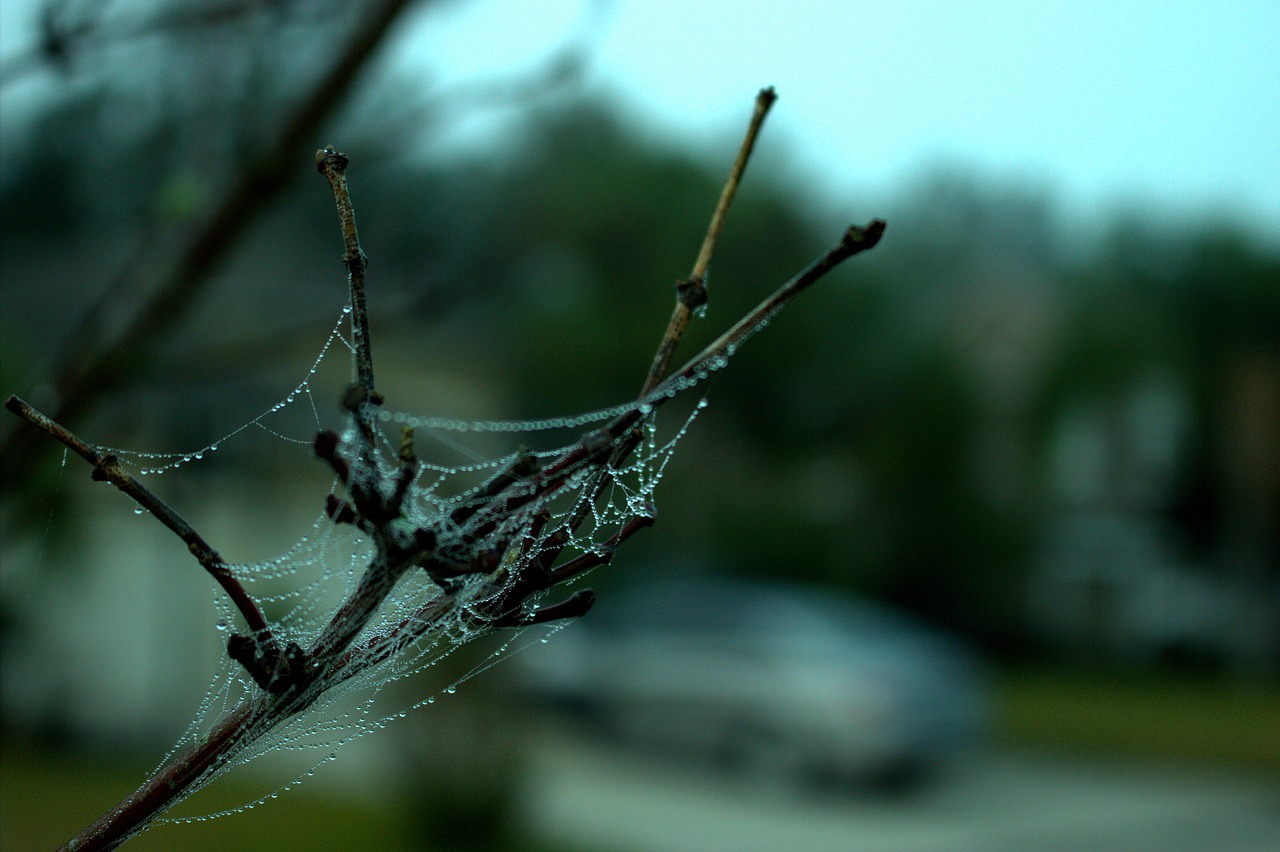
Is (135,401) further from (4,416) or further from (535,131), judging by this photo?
(535,131)

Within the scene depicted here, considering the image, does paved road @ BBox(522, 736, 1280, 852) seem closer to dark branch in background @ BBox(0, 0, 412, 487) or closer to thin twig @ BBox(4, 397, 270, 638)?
dark branch in background @ BBox(0, 0, 412, 487)

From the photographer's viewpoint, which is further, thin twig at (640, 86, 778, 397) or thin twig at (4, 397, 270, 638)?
thin twig at (640, 86, 778, 397)

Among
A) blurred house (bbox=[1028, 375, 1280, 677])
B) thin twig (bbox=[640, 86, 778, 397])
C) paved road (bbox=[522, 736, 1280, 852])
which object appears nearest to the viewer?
thin twig (bbox=[640, 86, 778, 397])

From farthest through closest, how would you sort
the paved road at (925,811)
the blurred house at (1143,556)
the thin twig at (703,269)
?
the blurred house at (1143,556)
the paved road at (925,811)
the thin twig at (703,269)

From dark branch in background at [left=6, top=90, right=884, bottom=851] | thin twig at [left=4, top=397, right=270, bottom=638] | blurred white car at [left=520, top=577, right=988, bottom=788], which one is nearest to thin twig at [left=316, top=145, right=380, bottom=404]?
dark branch in background at [left=6, top=90, right=884, bottom=851]

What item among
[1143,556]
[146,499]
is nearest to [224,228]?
[146,499]

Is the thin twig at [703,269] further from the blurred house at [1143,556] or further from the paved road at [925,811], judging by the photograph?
the blurred house at [1143,556]

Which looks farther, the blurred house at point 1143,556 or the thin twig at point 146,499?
the blurred house at point 1143,556

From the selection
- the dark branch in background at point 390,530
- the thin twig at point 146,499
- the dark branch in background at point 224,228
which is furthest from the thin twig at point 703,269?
the dark branch in background at point 224,228
